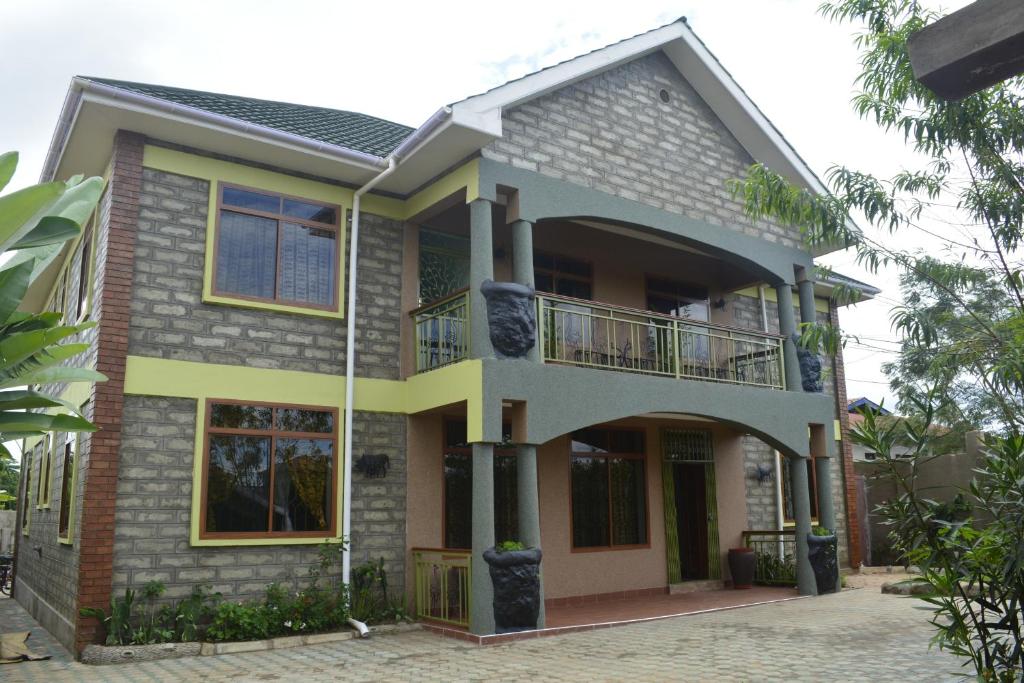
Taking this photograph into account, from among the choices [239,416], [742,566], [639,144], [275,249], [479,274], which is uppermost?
[639,144]

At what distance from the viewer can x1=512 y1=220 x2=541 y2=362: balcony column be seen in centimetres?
1057

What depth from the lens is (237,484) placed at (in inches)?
396

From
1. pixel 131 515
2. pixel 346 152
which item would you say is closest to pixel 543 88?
pixel 346 152

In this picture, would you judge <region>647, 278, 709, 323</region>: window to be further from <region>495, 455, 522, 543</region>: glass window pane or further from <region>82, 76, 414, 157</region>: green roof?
<region>82, 76, 414, 157</region>: green roof

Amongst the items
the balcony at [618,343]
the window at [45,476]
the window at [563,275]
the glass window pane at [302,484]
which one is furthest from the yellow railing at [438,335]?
the window at [45,476]

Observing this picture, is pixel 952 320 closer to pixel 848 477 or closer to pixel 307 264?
pixel 307 264

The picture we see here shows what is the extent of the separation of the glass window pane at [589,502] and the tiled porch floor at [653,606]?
962 millimetres

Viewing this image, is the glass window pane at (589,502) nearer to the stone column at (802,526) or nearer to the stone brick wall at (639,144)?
the stone column at (802,526)

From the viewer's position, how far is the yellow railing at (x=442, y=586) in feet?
34.0

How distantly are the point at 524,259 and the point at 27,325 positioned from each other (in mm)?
6721

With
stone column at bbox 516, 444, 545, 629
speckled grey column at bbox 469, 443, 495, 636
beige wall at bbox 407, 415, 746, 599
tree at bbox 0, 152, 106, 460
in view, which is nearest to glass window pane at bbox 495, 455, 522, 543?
beige wall at bbox 407, 415, 746, 599

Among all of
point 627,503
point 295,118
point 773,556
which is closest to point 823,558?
point 773,556

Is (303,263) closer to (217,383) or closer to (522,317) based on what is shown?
(217,383)

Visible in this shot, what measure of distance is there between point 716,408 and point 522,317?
3.71m
